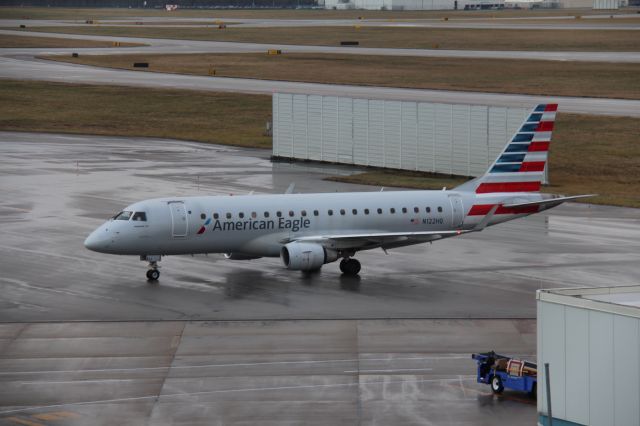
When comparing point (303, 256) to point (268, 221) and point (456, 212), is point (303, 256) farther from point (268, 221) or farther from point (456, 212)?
point (456, 212)

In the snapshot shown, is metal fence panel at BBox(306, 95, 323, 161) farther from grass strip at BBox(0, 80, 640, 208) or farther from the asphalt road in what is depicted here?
the asphalt road

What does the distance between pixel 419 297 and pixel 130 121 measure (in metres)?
75.2

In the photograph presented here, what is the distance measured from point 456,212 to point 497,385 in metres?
19.3

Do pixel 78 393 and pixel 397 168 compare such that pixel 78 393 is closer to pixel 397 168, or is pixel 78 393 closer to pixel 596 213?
pixel 596 213

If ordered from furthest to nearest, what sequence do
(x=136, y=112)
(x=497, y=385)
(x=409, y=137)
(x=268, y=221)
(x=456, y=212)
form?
(x=136, y=112)
(x=409, y=137)
(x=456, y=212)
(x=268, y=221)
(x=497, y=385)

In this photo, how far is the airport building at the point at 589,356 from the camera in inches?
1051

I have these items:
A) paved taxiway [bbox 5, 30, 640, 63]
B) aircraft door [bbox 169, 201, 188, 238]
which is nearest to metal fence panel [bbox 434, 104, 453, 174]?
aircraft door [bbox 169, 201, 188, 238]

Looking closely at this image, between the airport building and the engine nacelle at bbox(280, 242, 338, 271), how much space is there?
22286mm

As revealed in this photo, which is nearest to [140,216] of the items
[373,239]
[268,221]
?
[268,221]

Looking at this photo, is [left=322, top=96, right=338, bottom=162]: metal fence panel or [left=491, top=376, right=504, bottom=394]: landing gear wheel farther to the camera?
[left=322, top=96, right=338, bottom=162]: metal fence panel

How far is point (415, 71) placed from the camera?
15125 centimetres

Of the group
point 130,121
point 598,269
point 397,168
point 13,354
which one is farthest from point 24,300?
point 130,121

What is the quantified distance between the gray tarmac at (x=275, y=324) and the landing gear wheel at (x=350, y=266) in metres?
0.61

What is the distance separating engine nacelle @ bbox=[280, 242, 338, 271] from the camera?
50.6m
